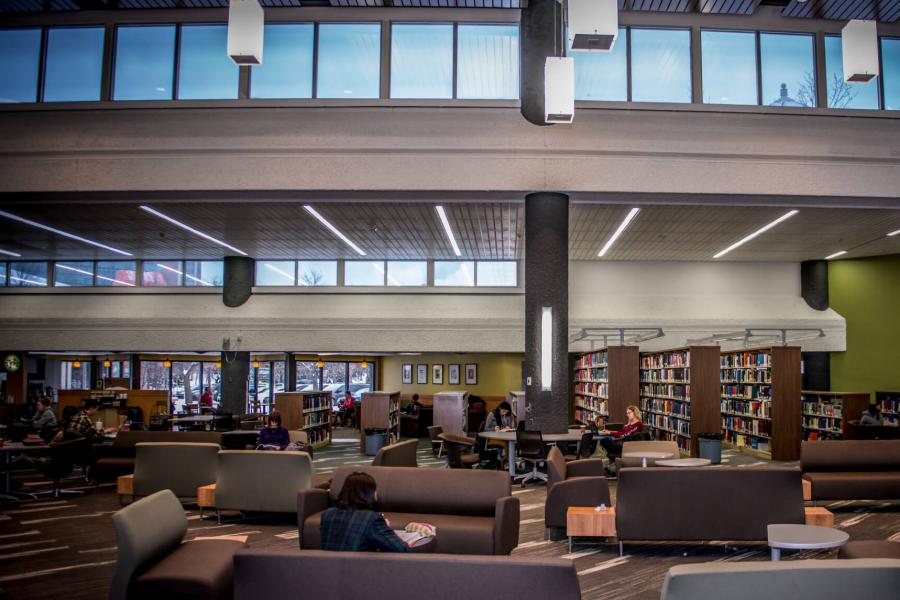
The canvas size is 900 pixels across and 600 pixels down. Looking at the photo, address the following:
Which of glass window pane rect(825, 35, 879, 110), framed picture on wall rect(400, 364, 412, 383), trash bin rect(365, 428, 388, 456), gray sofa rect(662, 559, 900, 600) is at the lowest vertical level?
trash bin rect(365, 428, 388, 456)

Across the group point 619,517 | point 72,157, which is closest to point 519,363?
point 72,157

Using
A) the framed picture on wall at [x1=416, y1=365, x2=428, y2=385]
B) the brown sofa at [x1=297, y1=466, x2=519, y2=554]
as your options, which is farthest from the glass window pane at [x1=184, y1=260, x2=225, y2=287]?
the brown sofa at [x1=297, y1=466, x2=519, y2=554]

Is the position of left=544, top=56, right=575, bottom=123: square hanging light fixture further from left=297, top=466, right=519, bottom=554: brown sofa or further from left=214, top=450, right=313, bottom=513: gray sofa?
left=214, top=450, right=313, bottom=513: gray sofa

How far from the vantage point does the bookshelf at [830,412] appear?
1459cm

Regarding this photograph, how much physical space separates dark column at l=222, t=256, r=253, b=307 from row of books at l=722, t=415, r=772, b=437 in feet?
39.7

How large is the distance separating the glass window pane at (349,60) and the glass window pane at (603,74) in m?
3.13

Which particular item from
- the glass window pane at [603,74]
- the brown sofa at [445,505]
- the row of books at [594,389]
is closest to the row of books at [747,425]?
the row of books at [594,389]

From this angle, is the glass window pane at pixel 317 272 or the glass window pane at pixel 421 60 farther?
the glass window pane at pixel 317 272

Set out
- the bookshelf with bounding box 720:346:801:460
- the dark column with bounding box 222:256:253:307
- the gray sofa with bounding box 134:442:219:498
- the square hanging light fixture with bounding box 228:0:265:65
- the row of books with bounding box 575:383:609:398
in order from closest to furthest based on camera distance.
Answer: the square hanging light fixture with bounding box 228:0:265:65, the gray sofa with bounding box 134:442:219:498, the bookshelf with bounding box 720:346:801:460, the row of books with bounding box 575:383:609:398, the dark column with bounding box 222:256:253:307

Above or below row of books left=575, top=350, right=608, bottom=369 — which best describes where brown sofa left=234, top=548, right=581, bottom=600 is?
below

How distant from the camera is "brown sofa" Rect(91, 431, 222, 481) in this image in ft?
34.4

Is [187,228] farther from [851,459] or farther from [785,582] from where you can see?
[785,582]

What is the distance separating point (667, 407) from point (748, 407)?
1.66 meters

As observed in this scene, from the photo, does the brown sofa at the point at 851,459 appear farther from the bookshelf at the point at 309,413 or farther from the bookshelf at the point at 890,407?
the bookshelf at the point at 309,413
